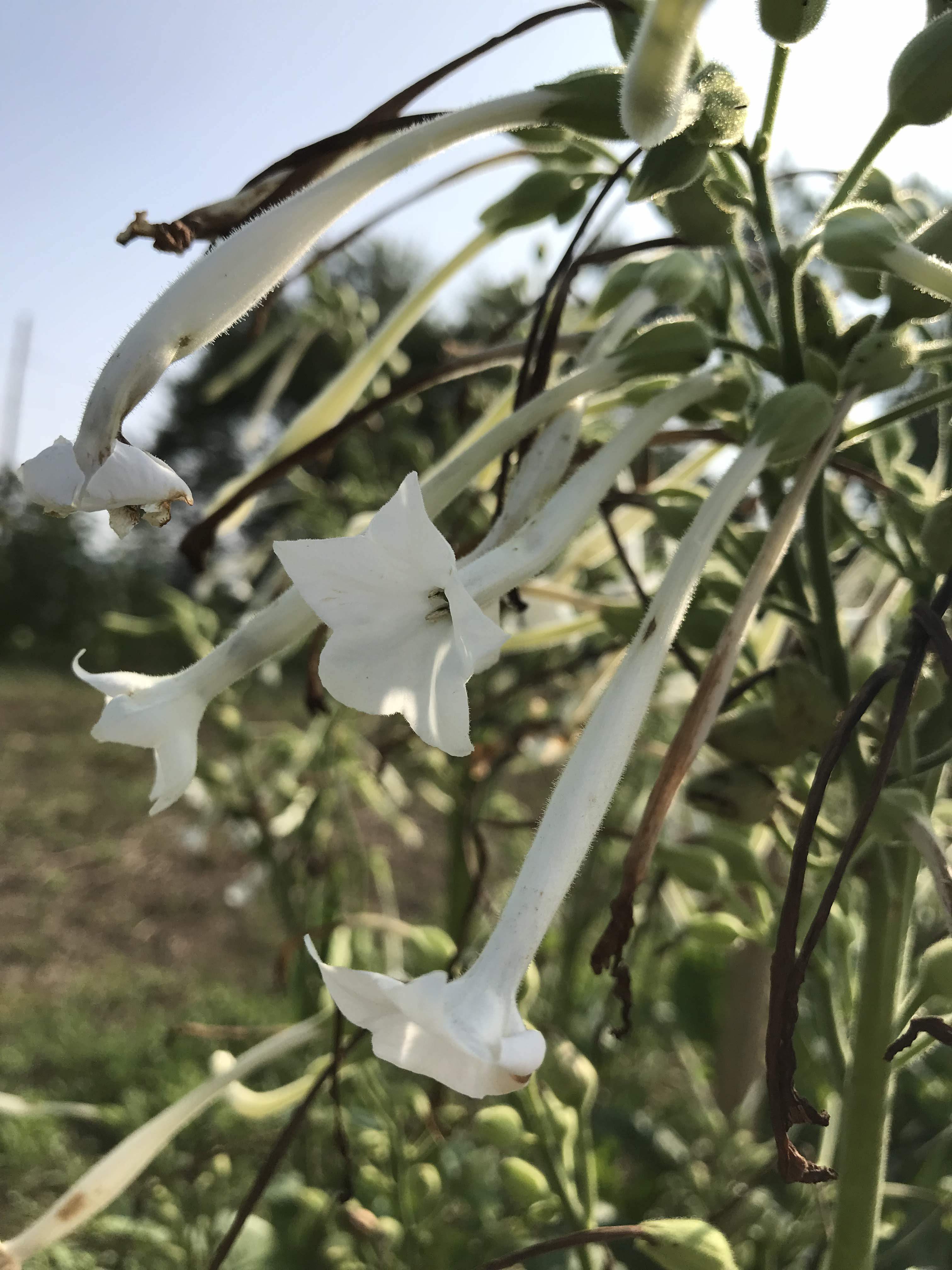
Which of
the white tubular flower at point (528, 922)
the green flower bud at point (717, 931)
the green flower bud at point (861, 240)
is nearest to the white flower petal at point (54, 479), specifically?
the white tubular flower at point (528, 922)

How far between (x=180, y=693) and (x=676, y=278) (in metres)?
0.23

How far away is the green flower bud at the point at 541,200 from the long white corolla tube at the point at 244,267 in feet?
0.20

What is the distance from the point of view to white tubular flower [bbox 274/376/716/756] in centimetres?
24

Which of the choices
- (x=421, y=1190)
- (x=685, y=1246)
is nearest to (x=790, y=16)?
(x=685, y=1246)

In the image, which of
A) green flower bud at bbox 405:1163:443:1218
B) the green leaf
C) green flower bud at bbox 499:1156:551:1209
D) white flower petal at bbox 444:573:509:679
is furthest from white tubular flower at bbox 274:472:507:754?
green flower bud at bbox 405:1163:443:1218

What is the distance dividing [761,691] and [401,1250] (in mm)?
428

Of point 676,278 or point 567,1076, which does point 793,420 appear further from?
point 567,1076

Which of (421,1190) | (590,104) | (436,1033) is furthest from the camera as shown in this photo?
(421,1190)

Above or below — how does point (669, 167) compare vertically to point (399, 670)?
above

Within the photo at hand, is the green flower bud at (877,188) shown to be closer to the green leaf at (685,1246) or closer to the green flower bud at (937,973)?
the green flower bud at (937,973)

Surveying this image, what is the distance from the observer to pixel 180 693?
1.02 ft

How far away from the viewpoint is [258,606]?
922 millimetres

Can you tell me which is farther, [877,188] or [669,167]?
[877,188]

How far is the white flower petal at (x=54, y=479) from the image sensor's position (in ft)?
0.82
